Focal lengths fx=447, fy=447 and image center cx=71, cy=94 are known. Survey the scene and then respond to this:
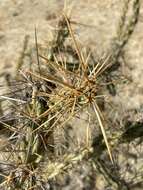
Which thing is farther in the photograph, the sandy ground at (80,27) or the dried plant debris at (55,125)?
the sandy ground at (80,27)

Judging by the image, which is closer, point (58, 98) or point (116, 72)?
point (58, 98)

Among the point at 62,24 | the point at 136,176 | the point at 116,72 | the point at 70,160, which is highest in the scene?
the point at 62,24

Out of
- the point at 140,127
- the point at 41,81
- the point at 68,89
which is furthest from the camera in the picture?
the point at 140,127

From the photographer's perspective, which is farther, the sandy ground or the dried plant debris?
the sandy ground

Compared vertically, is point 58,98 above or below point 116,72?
above

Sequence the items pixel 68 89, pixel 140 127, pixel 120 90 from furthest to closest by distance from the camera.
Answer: pixel 120 90, pixel 140 127, pixel 68 89

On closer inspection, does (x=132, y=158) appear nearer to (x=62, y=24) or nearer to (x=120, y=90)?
(x=120, y=90)

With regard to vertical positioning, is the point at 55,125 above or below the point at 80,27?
below

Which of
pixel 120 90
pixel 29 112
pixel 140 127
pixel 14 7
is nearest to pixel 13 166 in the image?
pixel 29 112

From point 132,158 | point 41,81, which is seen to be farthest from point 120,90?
point 41,81

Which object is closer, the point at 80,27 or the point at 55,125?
the point at 55,125
